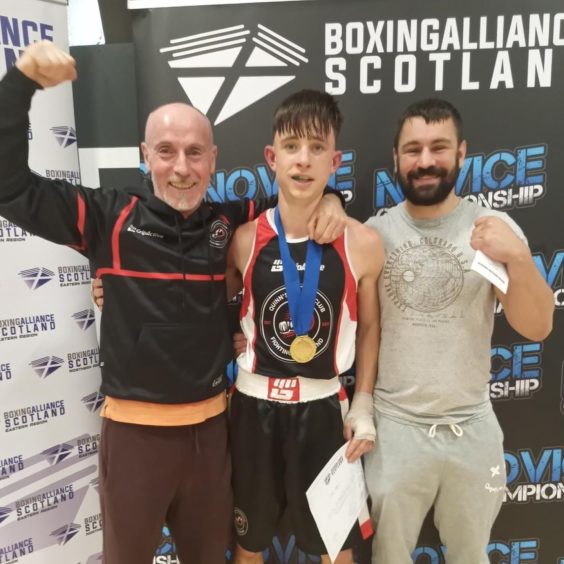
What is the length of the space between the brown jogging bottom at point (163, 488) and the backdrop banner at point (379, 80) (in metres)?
1.06

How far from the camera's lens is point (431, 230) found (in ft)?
5.77

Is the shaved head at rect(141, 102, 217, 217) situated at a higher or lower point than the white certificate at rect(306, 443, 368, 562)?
higher

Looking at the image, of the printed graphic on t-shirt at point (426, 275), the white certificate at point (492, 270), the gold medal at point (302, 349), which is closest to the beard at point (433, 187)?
the printed graphic on t-shirt at point (426, 275)

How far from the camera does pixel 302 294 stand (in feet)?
5.41

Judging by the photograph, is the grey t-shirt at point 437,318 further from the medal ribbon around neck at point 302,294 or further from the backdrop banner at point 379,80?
the backdrop banner at point 379,80

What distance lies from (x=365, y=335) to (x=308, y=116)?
818mm

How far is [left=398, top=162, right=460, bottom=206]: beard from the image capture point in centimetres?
169

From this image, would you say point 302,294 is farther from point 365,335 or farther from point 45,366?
point 45,366

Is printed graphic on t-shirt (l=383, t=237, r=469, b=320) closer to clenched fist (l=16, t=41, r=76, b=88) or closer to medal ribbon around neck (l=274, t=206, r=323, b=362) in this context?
medal ribbon around neck (l=274, t=206, r=323, b=362)

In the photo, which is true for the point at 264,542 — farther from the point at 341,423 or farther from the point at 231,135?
the point at 231,135

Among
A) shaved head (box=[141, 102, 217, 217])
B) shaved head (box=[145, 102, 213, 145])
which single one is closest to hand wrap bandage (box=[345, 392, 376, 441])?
shaved head (box=[141, 102, 217, 217])

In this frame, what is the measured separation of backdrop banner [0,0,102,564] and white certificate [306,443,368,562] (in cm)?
120

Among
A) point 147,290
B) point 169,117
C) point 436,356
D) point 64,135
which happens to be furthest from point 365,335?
point 64,135

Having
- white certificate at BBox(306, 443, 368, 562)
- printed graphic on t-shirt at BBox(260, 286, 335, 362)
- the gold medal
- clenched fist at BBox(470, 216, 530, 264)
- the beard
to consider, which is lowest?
white certificate at BBox(306, 443, 368, 562)
